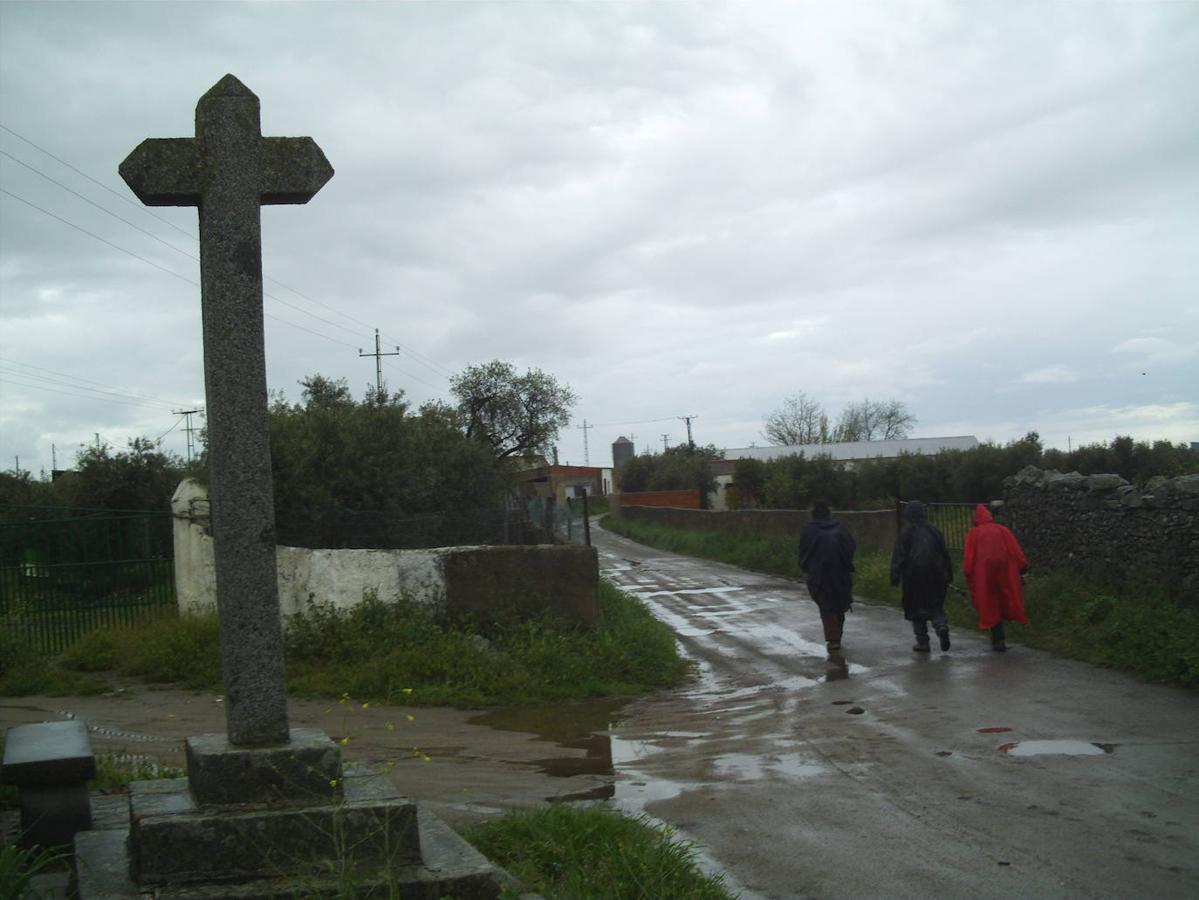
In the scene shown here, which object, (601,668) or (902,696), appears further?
(601,668)

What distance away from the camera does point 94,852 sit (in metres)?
4.61

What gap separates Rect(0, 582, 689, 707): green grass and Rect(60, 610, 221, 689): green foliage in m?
0.01

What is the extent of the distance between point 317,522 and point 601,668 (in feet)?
14.0

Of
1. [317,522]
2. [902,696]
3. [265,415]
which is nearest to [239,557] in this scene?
[265,415]

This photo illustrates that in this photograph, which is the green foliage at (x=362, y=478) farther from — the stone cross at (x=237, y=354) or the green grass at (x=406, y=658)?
the stone cross at (x=237, y=354)

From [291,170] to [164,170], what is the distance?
550 mm

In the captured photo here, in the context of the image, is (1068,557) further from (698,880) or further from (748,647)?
(698,880)

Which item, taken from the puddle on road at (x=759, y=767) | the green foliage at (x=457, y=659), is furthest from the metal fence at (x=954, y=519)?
the puddle on road at (x=759, y=767)

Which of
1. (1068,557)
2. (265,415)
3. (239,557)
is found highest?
(265,415)

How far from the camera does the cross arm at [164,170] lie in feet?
16.4

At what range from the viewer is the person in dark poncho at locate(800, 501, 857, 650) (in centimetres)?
1403

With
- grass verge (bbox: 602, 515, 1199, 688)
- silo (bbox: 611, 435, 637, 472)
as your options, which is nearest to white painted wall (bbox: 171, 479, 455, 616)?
grass verge (bbox: 602, 515, 1199, 688)

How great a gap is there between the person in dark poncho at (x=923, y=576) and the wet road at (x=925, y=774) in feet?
1.29

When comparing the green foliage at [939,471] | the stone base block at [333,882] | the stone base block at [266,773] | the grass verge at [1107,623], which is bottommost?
the grass verge at [1107,623]
